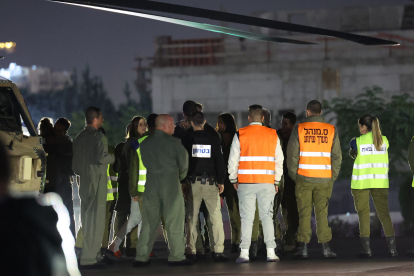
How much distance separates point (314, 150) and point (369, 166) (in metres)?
0.75

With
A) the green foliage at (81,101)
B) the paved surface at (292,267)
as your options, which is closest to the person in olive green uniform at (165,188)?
the paved surface at (292,267)

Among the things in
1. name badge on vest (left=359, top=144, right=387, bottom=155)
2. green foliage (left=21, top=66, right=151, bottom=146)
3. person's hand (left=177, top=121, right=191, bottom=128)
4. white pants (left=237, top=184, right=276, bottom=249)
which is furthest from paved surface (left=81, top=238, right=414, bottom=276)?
green foliage (left=21, top=66, right=151, bottom=146)

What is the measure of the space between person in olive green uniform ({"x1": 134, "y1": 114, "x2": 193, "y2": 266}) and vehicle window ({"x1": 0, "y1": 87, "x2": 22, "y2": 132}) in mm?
1559

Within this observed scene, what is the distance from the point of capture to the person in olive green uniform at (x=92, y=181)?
8133 millimetres

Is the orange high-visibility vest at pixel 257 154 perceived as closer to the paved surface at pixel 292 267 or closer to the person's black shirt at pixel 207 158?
the person's black shirt at pixel 207 158

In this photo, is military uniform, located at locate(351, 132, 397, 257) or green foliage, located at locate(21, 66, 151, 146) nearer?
military uniform, located at locate(351, 132, 397, 257)

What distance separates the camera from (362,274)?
684 cm

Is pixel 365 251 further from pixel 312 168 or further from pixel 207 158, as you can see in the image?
pixel 207 158

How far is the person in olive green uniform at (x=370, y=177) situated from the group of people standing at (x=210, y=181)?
13 mm

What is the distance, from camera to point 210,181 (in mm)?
8453

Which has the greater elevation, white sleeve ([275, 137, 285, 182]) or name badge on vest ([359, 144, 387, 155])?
name badge on vest ([359, 144, 387, 155])

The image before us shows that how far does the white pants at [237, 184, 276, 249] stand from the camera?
27.0 ft

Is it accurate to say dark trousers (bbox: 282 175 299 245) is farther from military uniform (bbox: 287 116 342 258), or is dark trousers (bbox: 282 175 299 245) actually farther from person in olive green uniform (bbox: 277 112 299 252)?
military uniform (bbox: 287 116 342 258)

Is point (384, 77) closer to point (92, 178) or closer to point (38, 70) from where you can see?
point (92, 178)
